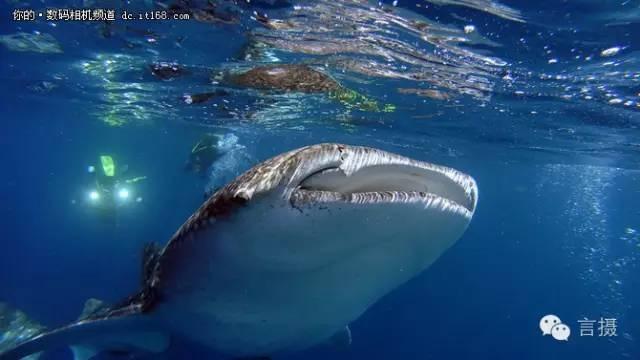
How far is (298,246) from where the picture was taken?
9.29ft

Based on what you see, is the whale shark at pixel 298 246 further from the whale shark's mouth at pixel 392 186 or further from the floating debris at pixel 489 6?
the floating debris at pixel 489 6

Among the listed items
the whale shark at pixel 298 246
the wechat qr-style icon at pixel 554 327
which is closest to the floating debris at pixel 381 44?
the whale shark at pixel 298 246

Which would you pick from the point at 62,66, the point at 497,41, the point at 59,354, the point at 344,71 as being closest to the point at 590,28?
the point at 497,41

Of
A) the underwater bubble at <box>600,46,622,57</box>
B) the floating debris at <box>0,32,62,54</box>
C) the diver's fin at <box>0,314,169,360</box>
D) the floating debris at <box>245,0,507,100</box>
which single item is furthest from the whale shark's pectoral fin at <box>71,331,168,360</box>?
the underwater bubble at <box>600,46,622,57</box>

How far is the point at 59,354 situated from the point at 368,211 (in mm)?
17500

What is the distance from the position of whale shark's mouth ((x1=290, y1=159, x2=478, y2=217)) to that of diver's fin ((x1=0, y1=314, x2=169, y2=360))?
3.12m

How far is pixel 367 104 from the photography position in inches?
711

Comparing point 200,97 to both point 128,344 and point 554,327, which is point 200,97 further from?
point 554,327

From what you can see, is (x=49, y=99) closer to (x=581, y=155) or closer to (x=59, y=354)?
(x=59, y=354)

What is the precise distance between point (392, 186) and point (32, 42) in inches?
583

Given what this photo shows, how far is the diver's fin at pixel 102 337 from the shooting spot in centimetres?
476

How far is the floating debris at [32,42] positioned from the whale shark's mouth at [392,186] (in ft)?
42.9

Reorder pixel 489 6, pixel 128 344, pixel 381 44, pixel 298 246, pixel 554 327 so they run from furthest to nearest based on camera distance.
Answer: pixel 554 327, pixel 381 44, pixel 489 6, pixel 128 344, pixel 298 246

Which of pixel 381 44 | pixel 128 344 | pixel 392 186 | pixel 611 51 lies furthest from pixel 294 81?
pixel 392 186
